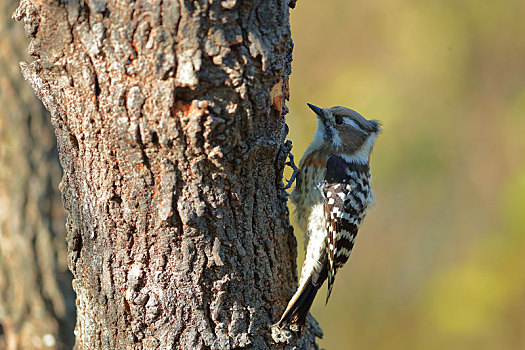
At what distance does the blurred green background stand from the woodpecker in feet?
6.95

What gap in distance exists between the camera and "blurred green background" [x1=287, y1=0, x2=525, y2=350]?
6.75 metres

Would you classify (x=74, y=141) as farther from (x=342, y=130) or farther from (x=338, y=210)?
(x=342, y=130)

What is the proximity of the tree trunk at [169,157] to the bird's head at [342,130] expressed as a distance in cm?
158

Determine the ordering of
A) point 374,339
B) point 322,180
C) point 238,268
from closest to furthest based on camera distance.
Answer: point 238,268 → point 322,180 → point 374,339

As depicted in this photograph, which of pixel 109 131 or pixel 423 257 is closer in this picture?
pixel 109 131

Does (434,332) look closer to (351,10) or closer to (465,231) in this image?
(465,231)

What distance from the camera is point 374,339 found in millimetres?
7336

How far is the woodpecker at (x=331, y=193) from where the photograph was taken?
4.02m

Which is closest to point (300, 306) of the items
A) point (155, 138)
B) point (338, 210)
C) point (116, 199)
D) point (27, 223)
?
point (338, 210)

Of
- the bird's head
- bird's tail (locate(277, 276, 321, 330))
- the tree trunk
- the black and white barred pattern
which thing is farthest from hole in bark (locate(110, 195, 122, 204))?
the bird's head

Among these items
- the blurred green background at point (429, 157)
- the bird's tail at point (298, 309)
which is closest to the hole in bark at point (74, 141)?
the bird's tail at point (298, 309)

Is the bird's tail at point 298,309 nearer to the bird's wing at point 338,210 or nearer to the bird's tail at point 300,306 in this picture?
the bird's tail at point 300,306

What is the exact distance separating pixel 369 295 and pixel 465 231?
1.66 meters

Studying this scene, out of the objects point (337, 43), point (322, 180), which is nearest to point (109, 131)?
point (322, 180)
